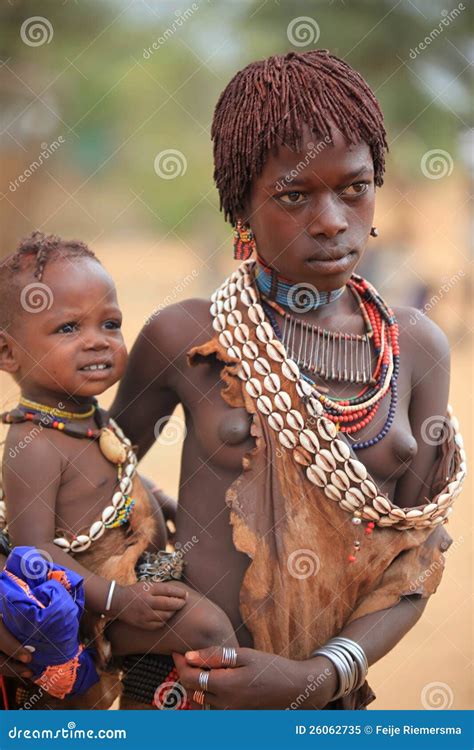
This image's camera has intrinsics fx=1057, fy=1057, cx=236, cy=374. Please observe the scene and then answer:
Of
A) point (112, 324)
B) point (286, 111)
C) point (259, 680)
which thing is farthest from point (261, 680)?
point (286, 111)

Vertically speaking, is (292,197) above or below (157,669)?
above

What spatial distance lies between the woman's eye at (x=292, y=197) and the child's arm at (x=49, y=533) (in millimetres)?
699

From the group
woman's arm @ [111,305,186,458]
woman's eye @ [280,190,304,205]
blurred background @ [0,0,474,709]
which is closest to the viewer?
woman's eye @ [280,190,304,205]

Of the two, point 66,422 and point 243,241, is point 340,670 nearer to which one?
point 66,422

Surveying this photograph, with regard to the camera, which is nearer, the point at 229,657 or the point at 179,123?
the point at 229,657

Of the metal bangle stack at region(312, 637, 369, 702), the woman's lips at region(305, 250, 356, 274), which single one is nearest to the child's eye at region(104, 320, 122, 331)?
the woman's lips at region(305, 250, 356, 274)

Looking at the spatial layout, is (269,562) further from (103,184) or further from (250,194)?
(103,184)

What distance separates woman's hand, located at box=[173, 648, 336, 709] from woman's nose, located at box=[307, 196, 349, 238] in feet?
2.83

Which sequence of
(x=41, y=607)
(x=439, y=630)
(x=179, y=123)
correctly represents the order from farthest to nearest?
(x=179, y=123) → (x=439, y=630) → (x=41, y=607)

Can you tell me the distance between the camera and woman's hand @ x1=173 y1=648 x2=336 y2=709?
2.13 metres

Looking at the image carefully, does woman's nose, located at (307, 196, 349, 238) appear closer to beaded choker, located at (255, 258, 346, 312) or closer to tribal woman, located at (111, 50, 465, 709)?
tribal woman, located at (111, 50, 465, 709)

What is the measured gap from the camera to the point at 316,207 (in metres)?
2.09

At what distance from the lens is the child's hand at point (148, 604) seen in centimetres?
213

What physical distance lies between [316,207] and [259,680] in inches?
37.6
